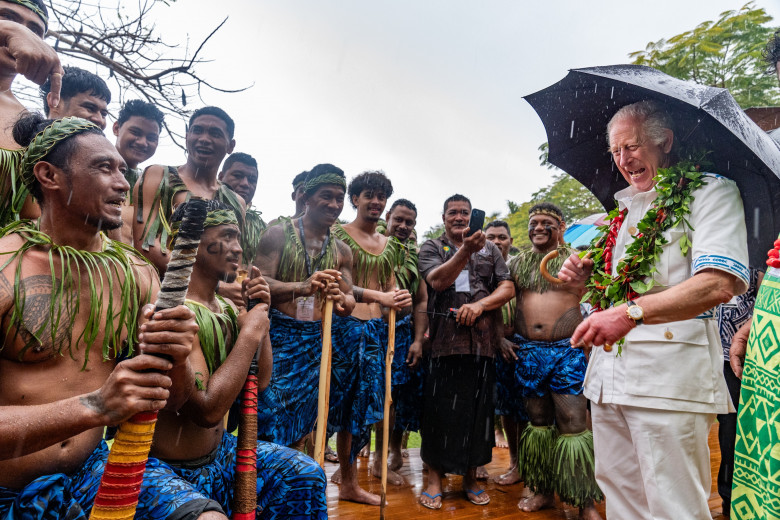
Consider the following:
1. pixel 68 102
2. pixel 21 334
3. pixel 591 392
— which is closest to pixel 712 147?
pixel 591 392

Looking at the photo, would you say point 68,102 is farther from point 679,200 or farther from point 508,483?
point 508,483

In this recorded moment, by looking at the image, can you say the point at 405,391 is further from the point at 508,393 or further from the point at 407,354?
the point at 508,393

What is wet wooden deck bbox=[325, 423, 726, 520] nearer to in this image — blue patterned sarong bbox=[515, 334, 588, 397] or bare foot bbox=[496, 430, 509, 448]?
blue patterned sarong bbox=[515, 334, 588, 397]

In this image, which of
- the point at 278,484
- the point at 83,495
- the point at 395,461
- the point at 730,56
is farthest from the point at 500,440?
the point at 730,56

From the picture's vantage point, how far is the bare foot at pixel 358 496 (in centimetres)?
385

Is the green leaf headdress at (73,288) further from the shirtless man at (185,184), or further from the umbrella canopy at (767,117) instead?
the umbrella canopy at (767,117)

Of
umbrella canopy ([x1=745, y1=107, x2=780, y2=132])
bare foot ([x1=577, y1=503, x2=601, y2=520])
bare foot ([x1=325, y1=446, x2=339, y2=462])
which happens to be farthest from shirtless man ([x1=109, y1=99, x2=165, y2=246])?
umbrella canopy ([x1=745, y1=107, x2=780, y2=132])

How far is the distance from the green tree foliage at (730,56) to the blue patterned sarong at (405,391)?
10246 millimetres

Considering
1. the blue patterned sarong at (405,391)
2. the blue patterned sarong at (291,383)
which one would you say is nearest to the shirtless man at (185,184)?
the blue patterned sarong at (291,383)

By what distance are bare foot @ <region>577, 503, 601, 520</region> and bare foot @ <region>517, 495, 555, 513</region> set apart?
30 cm

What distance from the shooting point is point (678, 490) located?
2.02 metres

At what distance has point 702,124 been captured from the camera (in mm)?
2258

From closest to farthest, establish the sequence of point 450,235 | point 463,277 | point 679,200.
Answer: point 679,200 < point 463,277 < point 450,235

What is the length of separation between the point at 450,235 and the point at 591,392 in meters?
2.73
